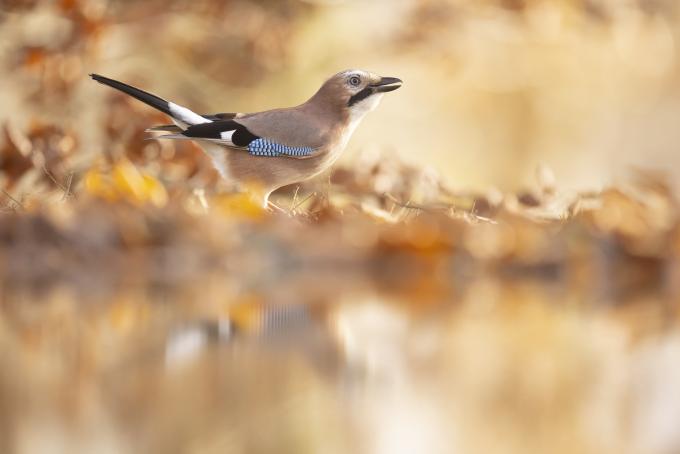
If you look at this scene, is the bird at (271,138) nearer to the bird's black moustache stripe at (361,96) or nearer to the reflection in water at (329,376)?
the bird's black moustache stripe at (361,96)

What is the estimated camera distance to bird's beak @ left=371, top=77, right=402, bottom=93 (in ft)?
9.93

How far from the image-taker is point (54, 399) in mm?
1003

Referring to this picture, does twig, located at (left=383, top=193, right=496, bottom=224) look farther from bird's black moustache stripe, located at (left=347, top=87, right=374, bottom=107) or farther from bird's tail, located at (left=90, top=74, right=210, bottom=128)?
bird's tail, located at (left=90, top=74, right=210, bottom=128)

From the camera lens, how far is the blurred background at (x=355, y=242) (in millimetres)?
1000

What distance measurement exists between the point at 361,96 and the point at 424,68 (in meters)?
3.20

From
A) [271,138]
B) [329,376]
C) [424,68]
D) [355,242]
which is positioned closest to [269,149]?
[271,138]

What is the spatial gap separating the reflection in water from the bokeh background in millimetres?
2695

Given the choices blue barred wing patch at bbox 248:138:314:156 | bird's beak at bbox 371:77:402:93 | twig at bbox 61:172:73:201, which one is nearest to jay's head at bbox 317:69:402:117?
bird's beak at bbox 371:77:402:93

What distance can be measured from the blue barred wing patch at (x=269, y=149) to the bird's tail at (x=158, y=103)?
14cm

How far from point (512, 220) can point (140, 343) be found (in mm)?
1635

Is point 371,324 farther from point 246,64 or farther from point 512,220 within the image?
point 246,64

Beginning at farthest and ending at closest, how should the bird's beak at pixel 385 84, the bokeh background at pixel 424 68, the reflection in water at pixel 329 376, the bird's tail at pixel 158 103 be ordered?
the bokeh background at pixel 424 68, the bird's beak at pixel 385 84, the bird's tail at pixel 158 103, the reflection in water at pixel 329 376

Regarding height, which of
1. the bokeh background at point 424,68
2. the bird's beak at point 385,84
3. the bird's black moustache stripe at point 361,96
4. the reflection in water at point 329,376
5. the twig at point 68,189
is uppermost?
the reflection in water at point 329,376

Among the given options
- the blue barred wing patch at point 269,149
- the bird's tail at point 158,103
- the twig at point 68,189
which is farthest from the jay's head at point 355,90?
the twig at point 68,189
